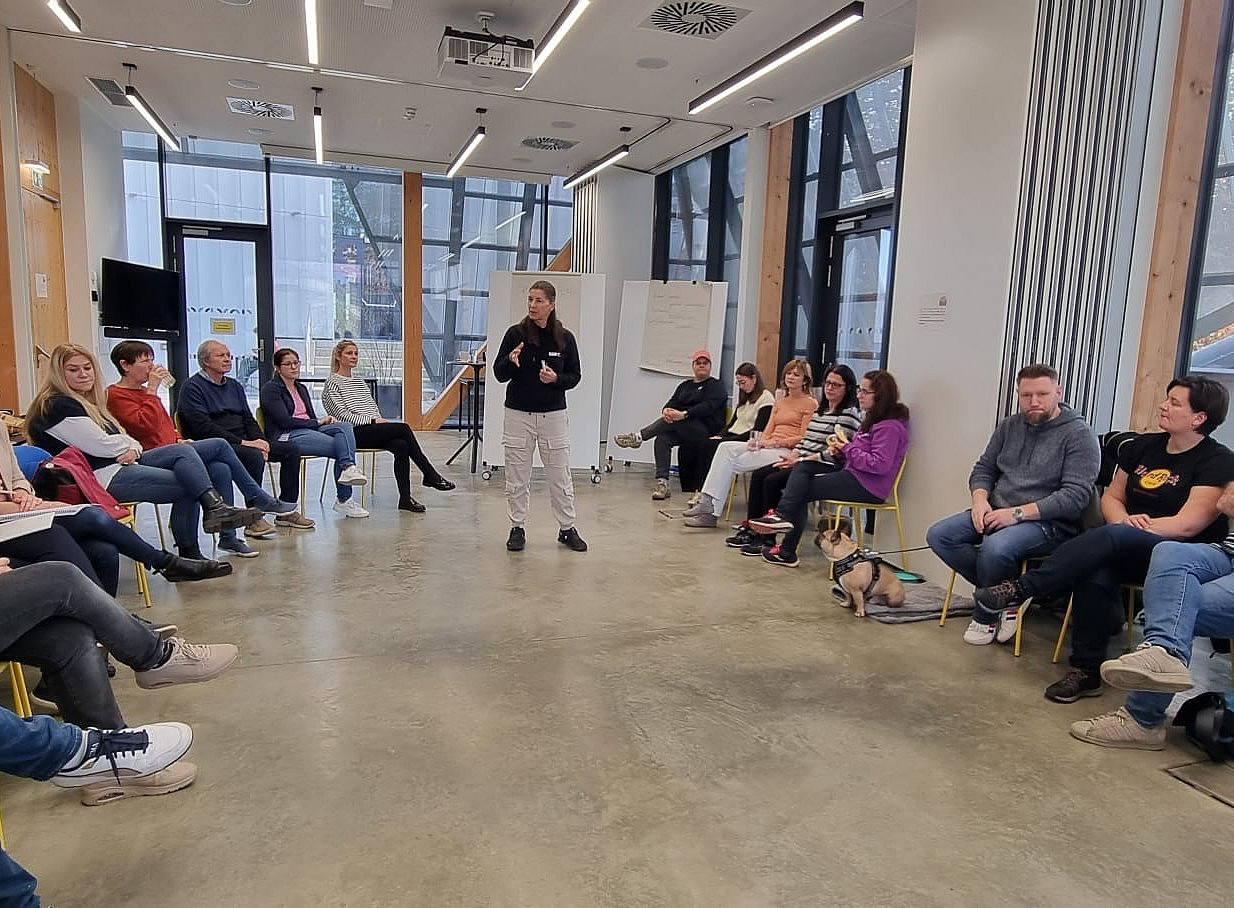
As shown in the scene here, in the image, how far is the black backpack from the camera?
8.63ft

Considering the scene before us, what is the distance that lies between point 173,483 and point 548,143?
5.60 meters

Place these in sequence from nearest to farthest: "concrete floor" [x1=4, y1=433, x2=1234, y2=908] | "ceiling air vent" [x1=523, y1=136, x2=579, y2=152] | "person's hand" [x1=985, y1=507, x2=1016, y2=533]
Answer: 1. "concrete floor" [x1=4, y1=433, x2=1234, y2=908]
2. "person's hand" [x1=985, y1=507, x2=1016, y2=533]
3. "ceiling air vent" [x1=523, y1=136, x2=579, y2=152]

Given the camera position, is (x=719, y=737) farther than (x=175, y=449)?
No

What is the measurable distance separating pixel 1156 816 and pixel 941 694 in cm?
85

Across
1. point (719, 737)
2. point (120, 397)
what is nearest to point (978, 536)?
point (719, 737)

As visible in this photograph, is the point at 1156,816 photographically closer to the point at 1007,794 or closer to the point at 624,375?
the point at 1007,794

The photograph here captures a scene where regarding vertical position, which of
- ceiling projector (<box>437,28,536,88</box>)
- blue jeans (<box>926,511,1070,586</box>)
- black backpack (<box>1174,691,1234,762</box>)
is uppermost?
ceiling projector (<box>437,28,536,88</box>)

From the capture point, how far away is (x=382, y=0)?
16.0 feet

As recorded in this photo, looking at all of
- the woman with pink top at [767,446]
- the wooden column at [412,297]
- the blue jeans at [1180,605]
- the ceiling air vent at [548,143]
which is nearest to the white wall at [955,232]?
the woman with pink top at [767,446]

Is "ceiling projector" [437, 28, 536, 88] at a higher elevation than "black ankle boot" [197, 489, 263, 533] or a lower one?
higher

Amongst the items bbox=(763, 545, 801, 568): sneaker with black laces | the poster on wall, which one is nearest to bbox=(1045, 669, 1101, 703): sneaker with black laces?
bbox=(763, 545, 801, 568): sneaker with black laces

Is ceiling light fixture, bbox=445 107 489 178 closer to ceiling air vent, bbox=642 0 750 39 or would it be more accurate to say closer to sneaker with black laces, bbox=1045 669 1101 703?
ceiling air vent, bbox=642 0 750 39

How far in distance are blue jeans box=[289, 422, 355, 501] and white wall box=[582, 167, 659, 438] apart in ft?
13.7

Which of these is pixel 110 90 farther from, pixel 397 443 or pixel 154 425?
pixel 154 425
